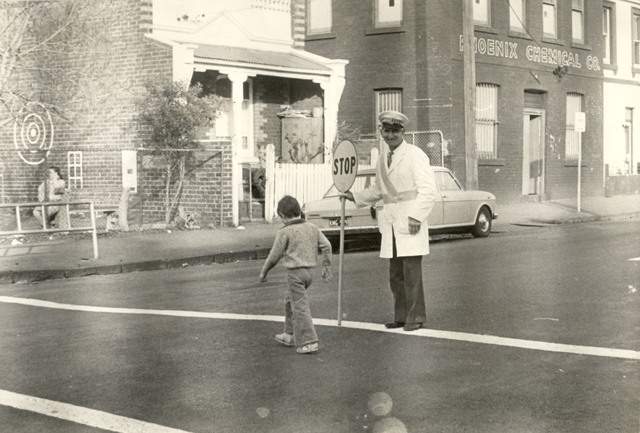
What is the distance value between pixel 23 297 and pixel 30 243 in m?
5.40

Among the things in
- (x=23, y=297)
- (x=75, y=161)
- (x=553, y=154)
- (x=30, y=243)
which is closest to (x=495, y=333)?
(x=23, y=297)

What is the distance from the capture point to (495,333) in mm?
8297

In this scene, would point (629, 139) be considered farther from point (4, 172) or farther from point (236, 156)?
point (4, 172)

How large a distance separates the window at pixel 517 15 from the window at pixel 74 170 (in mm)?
13590

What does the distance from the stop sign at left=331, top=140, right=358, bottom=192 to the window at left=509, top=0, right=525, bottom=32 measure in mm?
20015

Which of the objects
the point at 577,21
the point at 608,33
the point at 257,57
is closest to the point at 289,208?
the point at 257,57

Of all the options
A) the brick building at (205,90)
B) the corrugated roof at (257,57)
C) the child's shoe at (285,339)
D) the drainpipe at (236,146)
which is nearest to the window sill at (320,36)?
the brick building at (205,90)

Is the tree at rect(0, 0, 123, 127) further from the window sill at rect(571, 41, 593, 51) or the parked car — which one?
the window sill at rect(571, 41, 593, 51)

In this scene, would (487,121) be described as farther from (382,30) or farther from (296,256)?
(296,256)

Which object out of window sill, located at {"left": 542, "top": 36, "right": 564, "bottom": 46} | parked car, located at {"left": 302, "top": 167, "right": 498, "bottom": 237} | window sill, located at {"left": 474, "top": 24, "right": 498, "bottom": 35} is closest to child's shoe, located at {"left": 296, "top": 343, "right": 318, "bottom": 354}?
parked car, located at {"left": 302, "top": 167, "right": 498, "bottom": 237}

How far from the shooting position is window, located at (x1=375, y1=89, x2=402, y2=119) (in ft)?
87.7

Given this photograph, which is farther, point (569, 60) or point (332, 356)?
point (569, 60)

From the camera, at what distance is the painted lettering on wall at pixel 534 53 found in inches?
1064

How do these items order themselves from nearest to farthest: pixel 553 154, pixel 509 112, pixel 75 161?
pixel 75 161
pixel 509 112
pixel 553 154
